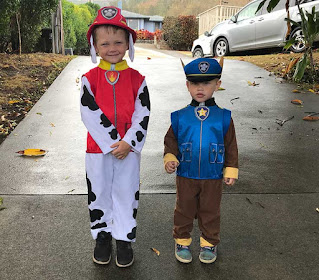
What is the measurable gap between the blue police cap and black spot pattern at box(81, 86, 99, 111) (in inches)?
24.1

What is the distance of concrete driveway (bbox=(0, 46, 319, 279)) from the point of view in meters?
2.54

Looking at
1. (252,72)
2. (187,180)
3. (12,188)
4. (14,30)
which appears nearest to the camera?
(187,180)

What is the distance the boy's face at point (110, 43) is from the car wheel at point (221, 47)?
34.8 feet

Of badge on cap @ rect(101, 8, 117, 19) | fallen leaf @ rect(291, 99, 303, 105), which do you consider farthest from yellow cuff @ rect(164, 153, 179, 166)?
fallen leaf @ rect(291, 99, 303, 105)

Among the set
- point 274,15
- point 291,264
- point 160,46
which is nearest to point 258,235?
point 291,264

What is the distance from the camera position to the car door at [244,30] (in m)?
11.6

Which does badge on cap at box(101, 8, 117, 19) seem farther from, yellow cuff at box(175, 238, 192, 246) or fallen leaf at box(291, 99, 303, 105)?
fallen leaf at box(291, 99, 303, 105)

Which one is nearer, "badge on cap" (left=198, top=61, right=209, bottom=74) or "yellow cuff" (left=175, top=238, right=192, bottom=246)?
"badge on cap" (left=198, top=61, right=209, bottom=74)

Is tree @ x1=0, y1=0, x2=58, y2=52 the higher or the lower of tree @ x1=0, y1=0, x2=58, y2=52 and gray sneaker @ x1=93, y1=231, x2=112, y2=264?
the higher

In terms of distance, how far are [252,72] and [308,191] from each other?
6.00m

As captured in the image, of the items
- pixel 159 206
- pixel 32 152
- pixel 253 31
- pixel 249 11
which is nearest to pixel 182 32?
pixel 249 11

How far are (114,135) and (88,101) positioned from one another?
0.26 metres

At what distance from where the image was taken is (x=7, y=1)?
27.7 feet

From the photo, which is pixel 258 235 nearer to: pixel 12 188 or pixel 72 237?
pixel 72 237
